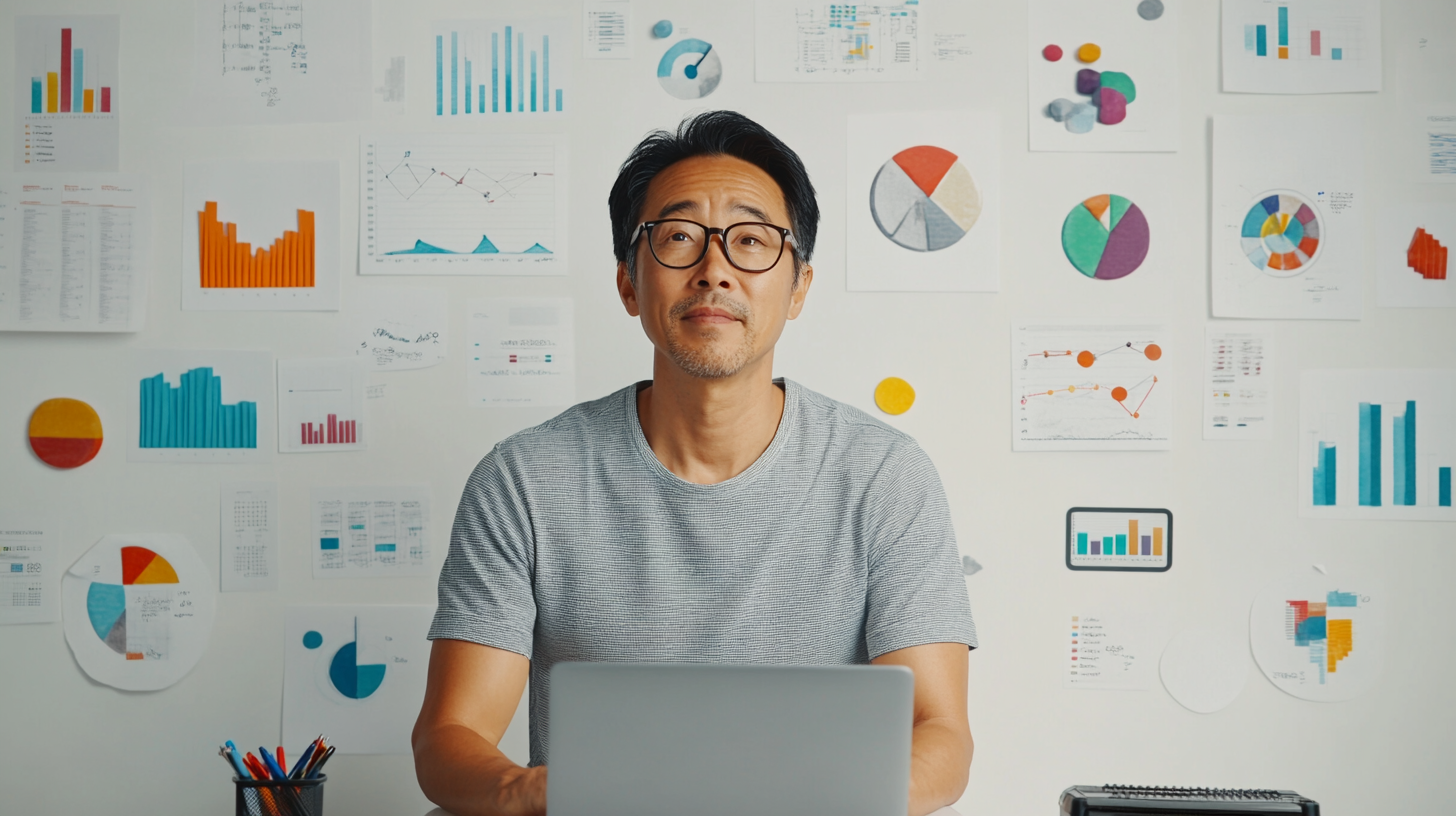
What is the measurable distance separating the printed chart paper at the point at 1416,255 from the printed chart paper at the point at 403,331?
5.09ft

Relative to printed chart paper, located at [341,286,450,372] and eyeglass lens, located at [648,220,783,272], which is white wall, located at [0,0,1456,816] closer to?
printed chart paper, located at [341,286,450,372]

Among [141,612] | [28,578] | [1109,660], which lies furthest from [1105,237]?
[28,578]

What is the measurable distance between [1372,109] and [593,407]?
1371mm

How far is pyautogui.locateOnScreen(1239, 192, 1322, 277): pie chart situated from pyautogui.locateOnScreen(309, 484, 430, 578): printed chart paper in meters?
1.42

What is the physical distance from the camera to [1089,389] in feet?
5.30

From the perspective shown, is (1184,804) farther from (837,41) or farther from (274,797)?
(837,41)

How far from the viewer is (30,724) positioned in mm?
1644

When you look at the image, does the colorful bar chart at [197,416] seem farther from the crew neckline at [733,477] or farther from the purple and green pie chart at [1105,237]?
the purple and green pie chart at [1105,237]

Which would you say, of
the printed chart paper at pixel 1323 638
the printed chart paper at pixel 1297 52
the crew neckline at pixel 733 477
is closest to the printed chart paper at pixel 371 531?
the crew neckline at pixel 733 477

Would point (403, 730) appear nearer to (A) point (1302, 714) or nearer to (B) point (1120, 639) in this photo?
(B) point (1120, 639)

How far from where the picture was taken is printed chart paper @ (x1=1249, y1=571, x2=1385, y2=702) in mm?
1599

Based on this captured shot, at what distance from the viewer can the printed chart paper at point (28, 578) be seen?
1642mm

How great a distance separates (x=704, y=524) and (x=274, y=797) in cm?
62

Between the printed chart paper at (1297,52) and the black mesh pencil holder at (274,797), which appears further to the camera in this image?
the printed chart paper at (1297,52)
